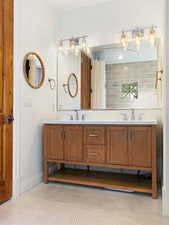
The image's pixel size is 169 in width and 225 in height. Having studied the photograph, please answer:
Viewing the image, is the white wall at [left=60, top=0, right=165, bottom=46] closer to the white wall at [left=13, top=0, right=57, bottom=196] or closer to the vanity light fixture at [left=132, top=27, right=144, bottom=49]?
the vanity light fixture at [left=132, top=27, right=144, bottom=49]

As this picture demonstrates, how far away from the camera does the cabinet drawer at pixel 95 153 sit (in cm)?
238

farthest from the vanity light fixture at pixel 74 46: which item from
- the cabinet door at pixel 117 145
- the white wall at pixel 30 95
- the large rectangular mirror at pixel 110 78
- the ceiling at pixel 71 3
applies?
the cabinet door at pixel 117 145

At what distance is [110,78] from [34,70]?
1152mm

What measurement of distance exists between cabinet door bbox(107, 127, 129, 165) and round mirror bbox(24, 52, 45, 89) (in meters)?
1.21

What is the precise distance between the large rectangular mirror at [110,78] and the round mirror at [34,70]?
0.52 m

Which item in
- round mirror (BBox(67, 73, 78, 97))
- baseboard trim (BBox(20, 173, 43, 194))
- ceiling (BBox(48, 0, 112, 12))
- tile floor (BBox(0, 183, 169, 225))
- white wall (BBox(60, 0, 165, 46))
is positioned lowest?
tile floor (BBox(0, 183, 169, 225))

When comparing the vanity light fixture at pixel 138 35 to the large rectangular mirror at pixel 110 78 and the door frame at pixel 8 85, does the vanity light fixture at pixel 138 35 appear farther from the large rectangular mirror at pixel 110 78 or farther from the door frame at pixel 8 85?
the door frame at pixel 8 85

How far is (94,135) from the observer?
2.42 meters

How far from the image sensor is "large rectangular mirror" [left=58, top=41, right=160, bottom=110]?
2.81 m

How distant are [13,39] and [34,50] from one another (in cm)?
44

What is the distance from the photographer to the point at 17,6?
2.26 metres

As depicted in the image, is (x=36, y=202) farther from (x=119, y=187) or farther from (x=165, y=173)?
(x=165, y=173)

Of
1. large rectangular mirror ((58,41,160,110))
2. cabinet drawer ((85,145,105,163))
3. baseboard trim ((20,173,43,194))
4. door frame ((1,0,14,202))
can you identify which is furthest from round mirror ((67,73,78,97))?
baseboard trim ((20,173,43,194))

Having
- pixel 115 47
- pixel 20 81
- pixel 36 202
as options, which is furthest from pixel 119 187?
pixel 115 47
